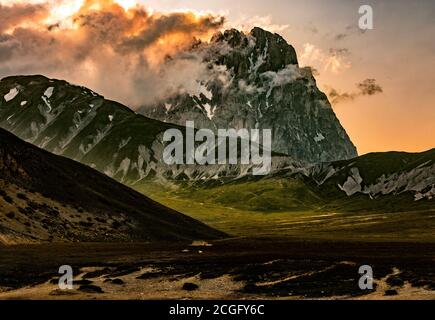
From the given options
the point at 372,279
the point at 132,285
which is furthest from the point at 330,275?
the point at 132,285

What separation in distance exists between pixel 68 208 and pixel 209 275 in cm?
7764

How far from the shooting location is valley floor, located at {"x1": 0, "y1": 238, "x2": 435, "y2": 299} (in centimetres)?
5309

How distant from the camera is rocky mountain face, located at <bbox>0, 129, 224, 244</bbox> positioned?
118 meters

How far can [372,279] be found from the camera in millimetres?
62812

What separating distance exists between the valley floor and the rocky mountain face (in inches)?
890

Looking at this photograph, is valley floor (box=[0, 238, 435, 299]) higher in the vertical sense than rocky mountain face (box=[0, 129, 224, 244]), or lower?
lower

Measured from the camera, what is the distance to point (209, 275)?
218ft

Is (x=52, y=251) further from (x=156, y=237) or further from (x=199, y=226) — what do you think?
(x=199, y=226)

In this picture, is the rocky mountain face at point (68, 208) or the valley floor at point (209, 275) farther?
the rocky mountain face at point (68, 208)

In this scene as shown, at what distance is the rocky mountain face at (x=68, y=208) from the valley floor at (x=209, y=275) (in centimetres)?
2259

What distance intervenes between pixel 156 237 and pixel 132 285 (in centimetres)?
7971

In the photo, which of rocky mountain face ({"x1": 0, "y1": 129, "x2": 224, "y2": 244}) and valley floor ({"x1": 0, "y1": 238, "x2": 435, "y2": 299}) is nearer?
valley floor ({"x1": 0, "y1": 238, "x2": 435, "y2": 299})

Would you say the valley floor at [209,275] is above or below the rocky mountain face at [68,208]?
below

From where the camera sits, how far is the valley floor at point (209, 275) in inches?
2090
